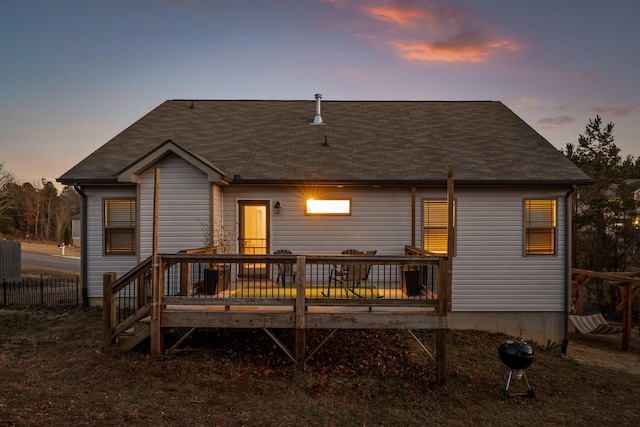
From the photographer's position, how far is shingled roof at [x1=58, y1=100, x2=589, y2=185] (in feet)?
31.7

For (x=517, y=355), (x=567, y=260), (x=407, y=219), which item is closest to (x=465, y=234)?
(x=407, y=219)

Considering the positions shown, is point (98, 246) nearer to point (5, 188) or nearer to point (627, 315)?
point (627, 315)

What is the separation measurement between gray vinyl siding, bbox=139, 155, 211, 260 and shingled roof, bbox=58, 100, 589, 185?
1.94ft

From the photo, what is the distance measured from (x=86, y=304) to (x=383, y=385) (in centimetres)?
814

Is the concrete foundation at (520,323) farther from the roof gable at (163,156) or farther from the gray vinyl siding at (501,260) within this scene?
the roof gable at (163,156)

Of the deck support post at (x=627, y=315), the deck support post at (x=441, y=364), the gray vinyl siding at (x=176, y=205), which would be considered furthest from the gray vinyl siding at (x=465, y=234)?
the deck support post at (x=441, y=364)

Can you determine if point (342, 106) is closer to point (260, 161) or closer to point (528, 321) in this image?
point (260, 161)

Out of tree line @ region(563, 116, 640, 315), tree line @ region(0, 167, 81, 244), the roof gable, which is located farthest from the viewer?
tree line @ region(0, 167, 81, 244)

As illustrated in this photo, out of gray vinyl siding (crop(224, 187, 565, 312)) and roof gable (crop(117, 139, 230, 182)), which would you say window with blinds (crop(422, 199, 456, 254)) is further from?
roof gable (crop(117, 139, 230, 182))

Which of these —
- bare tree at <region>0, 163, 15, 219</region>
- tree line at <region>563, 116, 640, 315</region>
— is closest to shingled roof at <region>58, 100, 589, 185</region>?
tree line at <region>563, 116, 640, 315</region>

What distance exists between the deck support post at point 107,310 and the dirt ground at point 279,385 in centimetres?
26

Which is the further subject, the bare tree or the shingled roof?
the bare tree

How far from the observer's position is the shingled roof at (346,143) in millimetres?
9672

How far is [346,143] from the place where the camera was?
11406 millimetres
